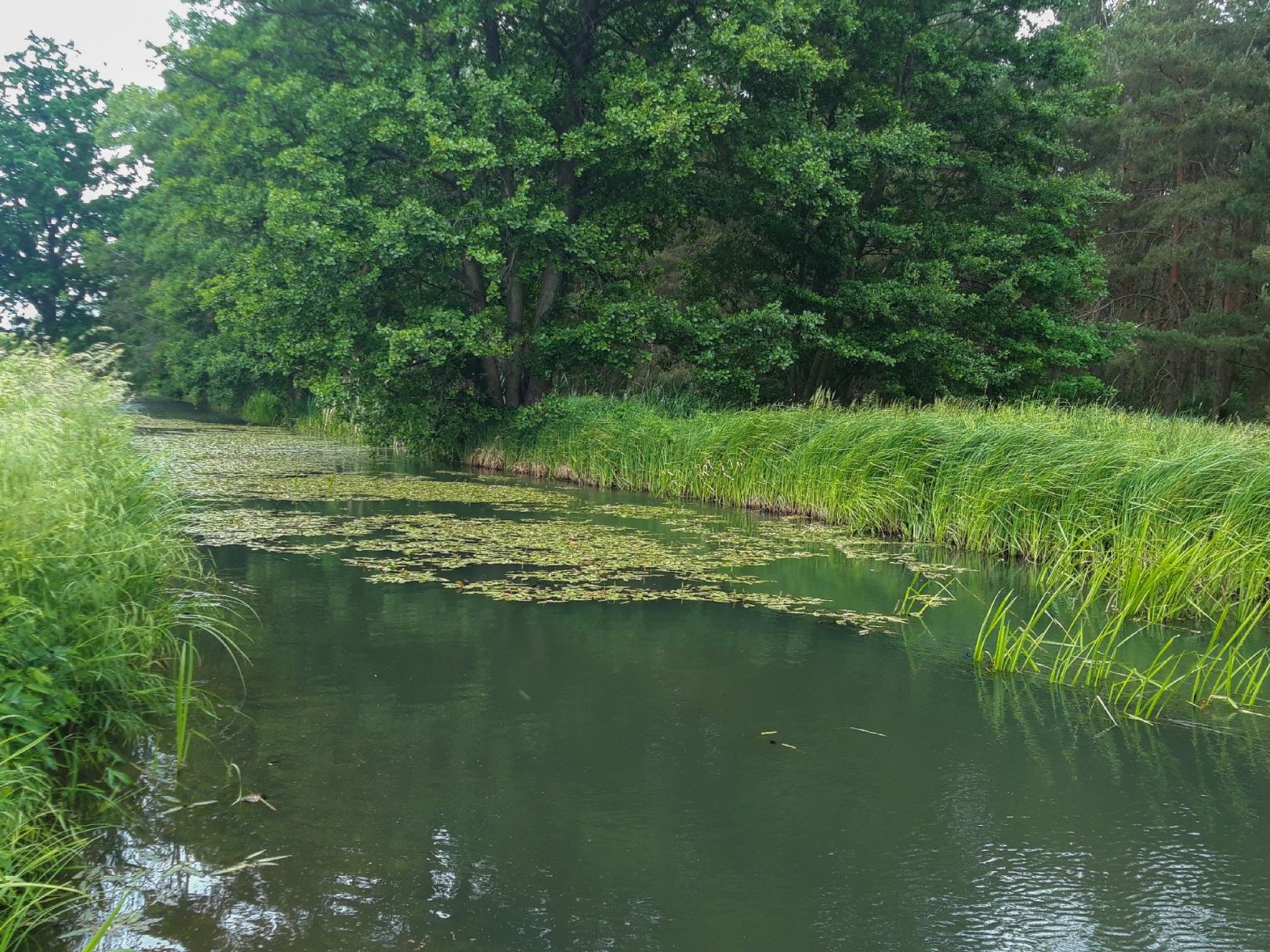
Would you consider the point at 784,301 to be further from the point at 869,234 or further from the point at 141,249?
the point at 141,249

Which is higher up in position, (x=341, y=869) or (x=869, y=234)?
(x=869, y=234)

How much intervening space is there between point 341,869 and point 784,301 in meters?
15.4

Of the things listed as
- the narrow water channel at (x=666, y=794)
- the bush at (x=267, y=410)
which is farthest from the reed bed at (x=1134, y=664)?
the bush at (x=267, y=410)

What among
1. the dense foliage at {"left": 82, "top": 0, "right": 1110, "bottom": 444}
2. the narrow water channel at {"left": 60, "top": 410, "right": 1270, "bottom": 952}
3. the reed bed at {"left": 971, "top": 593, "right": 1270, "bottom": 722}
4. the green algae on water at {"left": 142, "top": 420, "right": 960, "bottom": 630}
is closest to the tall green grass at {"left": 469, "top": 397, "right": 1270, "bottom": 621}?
the reed bed at {"left": 971, "top": 593, "right": 1270, "bottom": 722}

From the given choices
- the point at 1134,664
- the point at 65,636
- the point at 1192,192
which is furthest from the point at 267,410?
the point at 1134,664

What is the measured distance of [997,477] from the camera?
8430 millimetres

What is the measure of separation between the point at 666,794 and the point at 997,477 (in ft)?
19.0

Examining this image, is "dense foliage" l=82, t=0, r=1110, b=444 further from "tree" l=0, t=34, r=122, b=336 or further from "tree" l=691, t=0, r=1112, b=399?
"tree" l=0, t=34, r=122, b=336

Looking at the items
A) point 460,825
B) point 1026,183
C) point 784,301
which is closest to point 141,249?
point 784,301

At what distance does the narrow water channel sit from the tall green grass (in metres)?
1.49

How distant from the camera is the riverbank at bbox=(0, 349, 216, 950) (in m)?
2.78

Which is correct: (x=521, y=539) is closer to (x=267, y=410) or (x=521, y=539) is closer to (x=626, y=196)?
(x=626, y=196)

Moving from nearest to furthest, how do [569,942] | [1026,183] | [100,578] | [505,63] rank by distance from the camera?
[569,942] → [100,578] → [505,63] → [1026,183]

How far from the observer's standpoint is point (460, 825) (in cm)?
325
